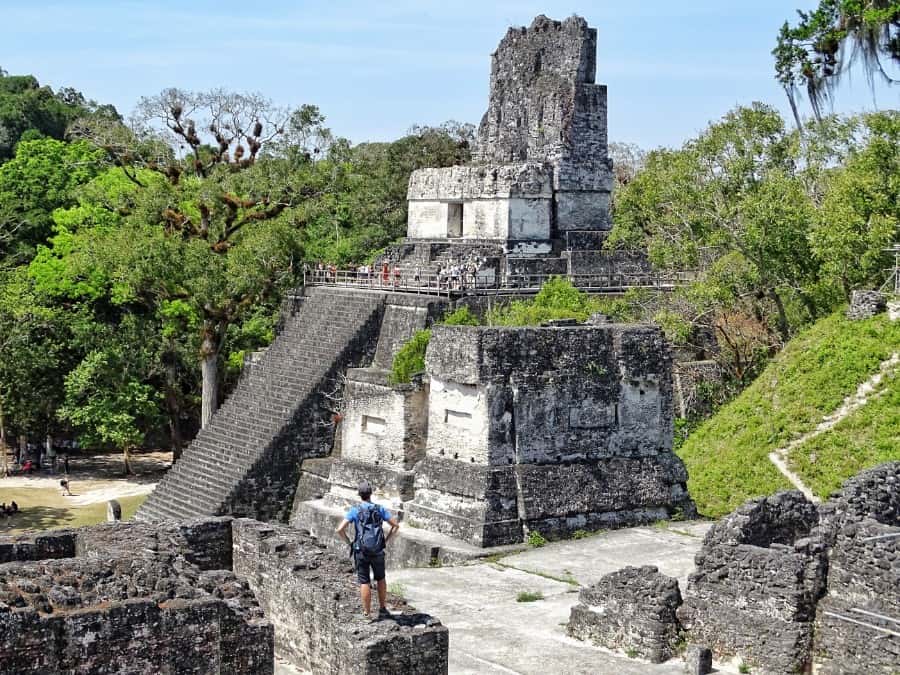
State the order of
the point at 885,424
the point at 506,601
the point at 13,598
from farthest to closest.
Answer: the point at 885,424 → the point at 506,601 → the point at 13,598

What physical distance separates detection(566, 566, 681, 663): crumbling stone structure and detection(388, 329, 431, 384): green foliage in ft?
21.7

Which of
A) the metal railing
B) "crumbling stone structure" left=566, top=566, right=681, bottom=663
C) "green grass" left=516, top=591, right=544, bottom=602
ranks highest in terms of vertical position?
the metal railing

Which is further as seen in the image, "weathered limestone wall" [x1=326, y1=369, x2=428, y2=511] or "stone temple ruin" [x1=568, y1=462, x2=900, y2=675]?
"weathered limestone wall" [x1=326, y1=369, x2=428, y2=511]

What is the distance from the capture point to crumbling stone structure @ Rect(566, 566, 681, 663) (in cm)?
1079

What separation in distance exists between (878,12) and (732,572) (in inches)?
623

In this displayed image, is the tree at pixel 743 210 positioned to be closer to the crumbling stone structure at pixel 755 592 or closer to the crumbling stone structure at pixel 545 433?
the crumbling stone structure at pixel 545 433

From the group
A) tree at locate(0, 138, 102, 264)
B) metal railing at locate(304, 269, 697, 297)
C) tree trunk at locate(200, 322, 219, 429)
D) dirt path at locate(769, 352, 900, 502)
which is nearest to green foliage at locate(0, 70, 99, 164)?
tree at locate(0, 138, 102, 264)

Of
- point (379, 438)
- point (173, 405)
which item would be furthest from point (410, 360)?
point (173, 405)

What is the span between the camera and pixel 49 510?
877 inches

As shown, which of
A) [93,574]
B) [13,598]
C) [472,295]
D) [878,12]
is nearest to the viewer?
[13,598]

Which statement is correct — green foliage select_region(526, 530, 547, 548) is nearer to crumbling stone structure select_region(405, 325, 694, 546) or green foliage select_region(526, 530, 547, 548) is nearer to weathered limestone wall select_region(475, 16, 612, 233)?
crumbling stone structure select_region(405, 325, 694, 546)

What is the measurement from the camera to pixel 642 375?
16344 millimetres

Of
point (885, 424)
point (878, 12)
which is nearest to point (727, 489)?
point (885, 424)

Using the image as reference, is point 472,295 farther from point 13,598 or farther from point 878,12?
point 13,598
